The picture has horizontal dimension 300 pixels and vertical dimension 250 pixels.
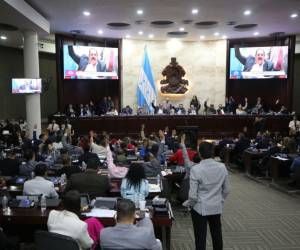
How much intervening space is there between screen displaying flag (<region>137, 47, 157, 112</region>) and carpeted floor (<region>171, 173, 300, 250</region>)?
1058cm

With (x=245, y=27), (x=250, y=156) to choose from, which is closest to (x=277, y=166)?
(x=250, y=156)

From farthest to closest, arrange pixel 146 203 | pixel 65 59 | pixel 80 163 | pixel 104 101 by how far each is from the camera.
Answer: pixel 104 101 < pixel 65 59 < pixel 80 163 < pixel 146 203

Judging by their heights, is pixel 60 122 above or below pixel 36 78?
below

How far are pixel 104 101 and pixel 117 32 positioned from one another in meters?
3.43

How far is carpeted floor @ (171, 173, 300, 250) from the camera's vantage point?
488 centimetres

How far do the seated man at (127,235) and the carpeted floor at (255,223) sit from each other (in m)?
2.38

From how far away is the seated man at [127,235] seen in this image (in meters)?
2.45

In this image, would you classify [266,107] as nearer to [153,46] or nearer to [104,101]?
[153,46]

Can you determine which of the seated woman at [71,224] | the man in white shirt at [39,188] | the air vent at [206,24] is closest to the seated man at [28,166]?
the man in white shirt at [39,188]

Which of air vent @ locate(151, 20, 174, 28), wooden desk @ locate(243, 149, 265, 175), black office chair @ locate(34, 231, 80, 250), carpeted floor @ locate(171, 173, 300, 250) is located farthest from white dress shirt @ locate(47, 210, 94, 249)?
air vent @ locate(151, 20, 174, 28)

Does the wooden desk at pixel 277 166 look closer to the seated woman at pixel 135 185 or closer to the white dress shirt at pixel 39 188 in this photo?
the seated woman at pixel 135 185

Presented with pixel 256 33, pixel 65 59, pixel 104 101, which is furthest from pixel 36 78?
pixel 256 33

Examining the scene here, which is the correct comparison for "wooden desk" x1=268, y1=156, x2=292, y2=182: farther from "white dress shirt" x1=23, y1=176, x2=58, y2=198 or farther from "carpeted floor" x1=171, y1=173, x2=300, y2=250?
"white dress shirt" x1=23, y1=176, x2=58, y2=198

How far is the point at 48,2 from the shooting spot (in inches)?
424
